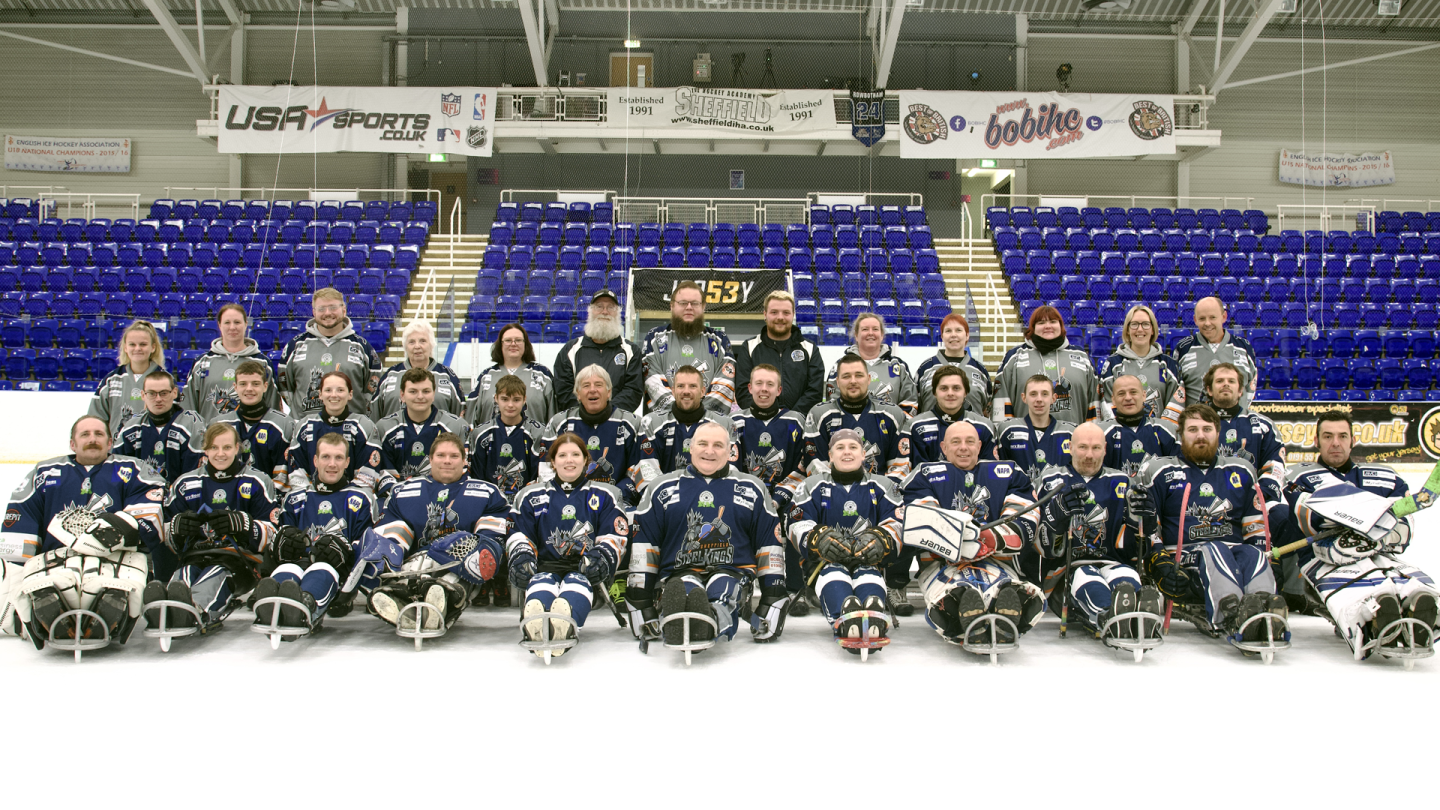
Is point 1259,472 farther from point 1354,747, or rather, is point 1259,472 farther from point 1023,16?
point 1023,16

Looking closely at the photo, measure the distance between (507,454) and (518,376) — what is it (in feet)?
2.26

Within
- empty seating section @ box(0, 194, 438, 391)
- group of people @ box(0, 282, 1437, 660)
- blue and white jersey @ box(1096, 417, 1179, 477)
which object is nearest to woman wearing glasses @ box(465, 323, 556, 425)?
group of people @ box(0, 282, 1437, 660)

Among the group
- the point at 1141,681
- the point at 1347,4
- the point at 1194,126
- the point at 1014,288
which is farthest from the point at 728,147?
the point at 1141,681

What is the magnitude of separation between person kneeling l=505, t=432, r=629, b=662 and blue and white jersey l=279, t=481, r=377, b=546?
2.50ft

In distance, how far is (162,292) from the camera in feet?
45.6

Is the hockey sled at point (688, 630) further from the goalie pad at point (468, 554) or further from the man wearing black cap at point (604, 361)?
the man wearing black cap at point (604, 361)

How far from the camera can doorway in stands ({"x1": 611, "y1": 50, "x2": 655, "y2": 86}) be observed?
742 inches

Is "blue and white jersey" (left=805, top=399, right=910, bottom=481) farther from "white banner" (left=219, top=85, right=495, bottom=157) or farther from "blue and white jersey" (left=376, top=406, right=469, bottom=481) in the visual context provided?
"white banner" (left=219, top=85, right=495, bottom=157)

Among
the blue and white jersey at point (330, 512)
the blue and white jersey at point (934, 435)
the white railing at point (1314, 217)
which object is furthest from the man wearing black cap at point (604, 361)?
the white railing at point (1314, 217)

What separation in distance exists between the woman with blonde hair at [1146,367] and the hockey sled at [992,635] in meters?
2.12

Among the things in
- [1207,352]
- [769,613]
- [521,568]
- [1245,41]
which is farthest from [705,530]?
[1245,41]

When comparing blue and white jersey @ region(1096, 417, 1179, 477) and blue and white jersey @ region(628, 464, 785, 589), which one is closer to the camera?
blue and white jersey @ region(628, 464, 785, 589)

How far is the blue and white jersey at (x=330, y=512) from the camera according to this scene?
15.3 feet

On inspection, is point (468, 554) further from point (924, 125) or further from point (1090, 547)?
point (924, 125)
